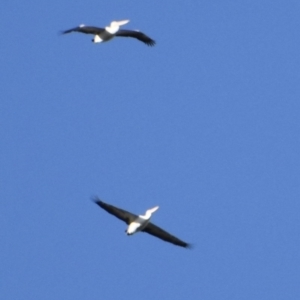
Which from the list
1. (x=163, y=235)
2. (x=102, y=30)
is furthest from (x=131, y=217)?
(x=102, y=30)

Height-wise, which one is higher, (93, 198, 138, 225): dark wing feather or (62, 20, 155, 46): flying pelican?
(62, 20, 155, 46): flying pelican

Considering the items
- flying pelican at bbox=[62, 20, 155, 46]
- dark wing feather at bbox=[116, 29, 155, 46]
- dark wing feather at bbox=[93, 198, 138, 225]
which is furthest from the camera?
dark wing feather at bbox=[116, 29, 155, 46]

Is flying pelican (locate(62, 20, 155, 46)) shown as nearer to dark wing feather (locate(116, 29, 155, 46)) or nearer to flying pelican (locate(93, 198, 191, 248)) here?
dark wing feather (locate(116, 29, 155, 46))

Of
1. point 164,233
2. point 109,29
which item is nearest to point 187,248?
point 164,233

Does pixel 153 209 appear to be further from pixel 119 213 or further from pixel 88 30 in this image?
pixel 88 30

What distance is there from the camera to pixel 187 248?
32.2 meters

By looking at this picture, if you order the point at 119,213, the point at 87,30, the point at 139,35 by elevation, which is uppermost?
the point at 139,35

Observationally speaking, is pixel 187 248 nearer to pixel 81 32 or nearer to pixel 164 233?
pixel 164 233

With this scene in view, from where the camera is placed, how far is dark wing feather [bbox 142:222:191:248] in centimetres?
3256

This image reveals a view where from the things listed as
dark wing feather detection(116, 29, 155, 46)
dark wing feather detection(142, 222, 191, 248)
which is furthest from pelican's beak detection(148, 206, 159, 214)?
dark wing feather detection(116, 29, 155, 46)

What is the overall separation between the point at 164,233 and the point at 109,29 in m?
6.79

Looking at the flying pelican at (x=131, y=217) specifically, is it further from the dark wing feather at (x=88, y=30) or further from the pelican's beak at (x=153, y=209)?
the dark wing feather at (x=88, y=30)

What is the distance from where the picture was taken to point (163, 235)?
1293 inches

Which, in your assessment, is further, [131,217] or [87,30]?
[87,30]
